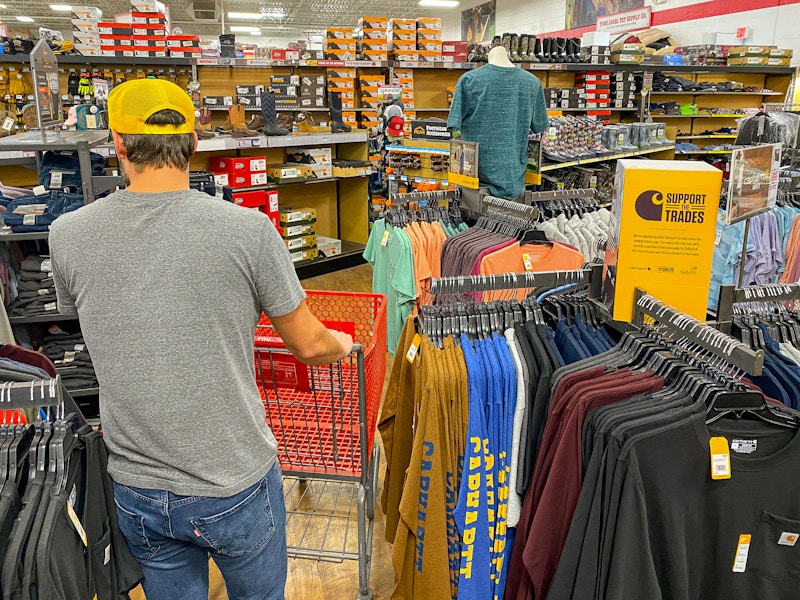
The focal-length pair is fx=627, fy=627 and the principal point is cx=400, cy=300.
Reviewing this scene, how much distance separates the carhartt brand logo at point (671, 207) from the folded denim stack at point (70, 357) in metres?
3.08

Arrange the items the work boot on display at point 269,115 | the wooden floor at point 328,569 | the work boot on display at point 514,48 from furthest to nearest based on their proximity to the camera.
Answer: the work boot on display at point 514,48, the work boot on display at point 269,115, the wooden floor at point 328,569

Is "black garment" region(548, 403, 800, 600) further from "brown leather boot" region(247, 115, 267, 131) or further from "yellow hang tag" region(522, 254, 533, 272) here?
"brown leather boot" region(247, 115, 267, 131)

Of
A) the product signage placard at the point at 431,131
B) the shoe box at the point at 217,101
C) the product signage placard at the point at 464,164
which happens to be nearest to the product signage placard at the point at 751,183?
the product signage placard at the point at 464,164

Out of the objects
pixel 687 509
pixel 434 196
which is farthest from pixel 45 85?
pixel 687 509

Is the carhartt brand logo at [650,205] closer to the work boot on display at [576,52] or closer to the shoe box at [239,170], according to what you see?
the shoe box at [239,170]

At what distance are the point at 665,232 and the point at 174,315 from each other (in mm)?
1243

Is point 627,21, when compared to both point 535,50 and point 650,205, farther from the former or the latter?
point 650,205

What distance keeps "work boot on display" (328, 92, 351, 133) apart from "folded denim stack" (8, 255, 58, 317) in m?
4.43

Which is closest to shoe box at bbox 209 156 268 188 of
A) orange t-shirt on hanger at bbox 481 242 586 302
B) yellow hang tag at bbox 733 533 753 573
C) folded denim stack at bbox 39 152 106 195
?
folded denim stack at bbox 39 152 106 195

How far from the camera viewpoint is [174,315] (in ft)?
4.09

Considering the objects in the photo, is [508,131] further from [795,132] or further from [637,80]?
[637,80]

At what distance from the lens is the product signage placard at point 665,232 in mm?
1625

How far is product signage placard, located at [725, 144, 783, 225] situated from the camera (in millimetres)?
1883

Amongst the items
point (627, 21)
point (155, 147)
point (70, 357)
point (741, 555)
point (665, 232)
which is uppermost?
point (627, 21)
